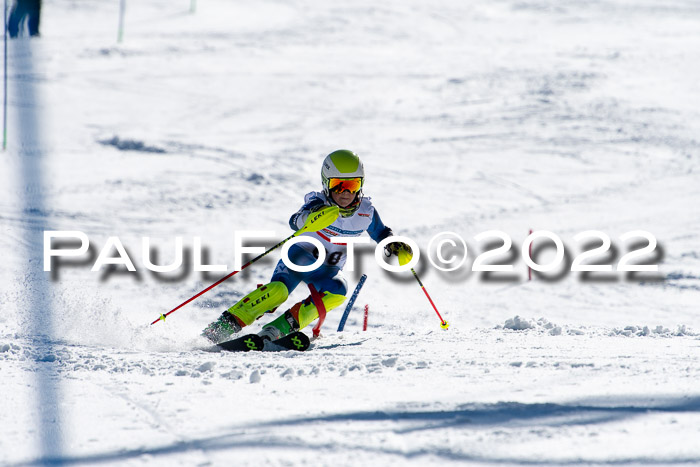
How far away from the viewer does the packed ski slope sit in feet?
9.53

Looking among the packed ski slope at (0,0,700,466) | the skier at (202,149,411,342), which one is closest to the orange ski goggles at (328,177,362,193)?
the skier at (202,149,411,342)

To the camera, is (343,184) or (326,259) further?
(326,259)

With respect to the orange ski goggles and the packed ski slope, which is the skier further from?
the packed ski slope

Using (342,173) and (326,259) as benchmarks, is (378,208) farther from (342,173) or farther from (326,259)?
(342,173)

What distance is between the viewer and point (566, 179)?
12008 mm

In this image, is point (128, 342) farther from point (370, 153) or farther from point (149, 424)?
point (370, 153)

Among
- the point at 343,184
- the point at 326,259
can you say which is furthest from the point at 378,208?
the point at 343,184

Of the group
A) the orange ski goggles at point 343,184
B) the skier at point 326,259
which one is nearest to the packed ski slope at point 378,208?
the skier at point 326,259

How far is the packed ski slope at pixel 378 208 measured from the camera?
290cm

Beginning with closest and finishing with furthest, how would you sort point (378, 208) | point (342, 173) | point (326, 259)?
point (342, 173)
point (326, 259)
point (378, 208)

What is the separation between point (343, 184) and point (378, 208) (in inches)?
207

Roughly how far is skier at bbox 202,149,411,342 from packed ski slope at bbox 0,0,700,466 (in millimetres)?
276

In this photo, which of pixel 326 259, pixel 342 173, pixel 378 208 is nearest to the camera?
pixel 342 173

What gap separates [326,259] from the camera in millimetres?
5637
